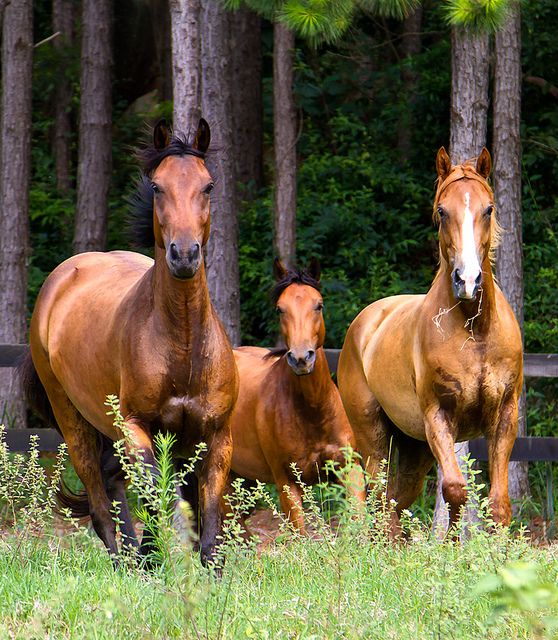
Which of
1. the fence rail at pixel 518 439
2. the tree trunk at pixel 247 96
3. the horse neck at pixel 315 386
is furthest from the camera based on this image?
the tree trunk at pixel 247 96

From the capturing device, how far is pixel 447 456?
6.21 m

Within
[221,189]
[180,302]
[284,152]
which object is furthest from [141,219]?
[284,152]

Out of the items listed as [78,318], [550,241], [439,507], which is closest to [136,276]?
[78,318]

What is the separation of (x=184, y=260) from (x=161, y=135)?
955 millimetres

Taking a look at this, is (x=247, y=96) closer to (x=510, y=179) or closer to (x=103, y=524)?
(x=510, y=179)

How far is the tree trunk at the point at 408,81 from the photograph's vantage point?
627 inches

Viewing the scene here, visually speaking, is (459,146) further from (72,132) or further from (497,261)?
(72,132)

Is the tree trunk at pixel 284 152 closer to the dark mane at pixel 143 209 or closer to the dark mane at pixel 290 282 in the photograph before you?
the dark mane at pixel 290 282

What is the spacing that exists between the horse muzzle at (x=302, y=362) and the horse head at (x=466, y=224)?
4.84ft

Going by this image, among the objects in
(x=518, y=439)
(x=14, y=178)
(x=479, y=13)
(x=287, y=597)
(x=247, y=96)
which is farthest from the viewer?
(x=247, y=96)

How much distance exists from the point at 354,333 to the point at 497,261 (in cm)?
238

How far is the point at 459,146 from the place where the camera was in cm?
895

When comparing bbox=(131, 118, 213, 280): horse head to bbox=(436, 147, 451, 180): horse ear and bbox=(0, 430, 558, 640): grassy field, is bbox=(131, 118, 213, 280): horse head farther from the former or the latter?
bbox=(436, 147, 451, 180): horse ear

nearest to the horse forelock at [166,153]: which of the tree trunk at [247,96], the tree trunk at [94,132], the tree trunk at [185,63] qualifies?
the tree trunk at [185,63]
